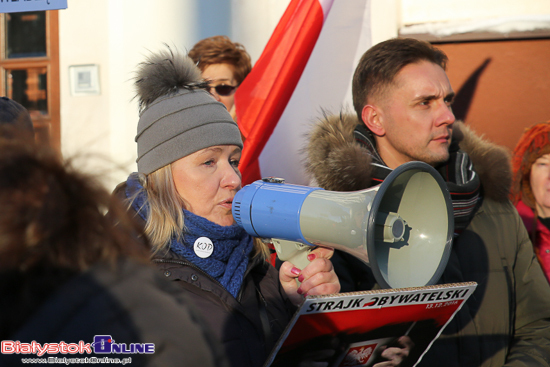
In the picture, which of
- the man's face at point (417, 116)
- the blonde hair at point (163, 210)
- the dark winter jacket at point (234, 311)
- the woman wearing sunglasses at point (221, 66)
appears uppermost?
the woman wearing sunglasses at point (221, 66)

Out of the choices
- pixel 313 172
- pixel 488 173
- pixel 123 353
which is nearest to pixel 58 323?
pixel 123 353

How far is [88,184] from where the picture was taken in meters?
0.71

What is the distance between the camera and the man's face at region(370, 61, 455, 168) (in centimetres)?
230

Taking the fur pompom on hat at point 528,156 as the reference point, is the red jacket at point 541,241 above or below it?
below

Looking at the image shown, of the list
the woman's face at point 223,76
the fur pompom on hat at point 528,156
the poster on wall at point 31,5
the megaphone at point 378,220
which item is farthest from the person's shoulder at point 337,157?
the fur pompom on hat at point 528,156

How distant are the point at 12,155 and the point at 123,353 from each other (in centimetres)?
31

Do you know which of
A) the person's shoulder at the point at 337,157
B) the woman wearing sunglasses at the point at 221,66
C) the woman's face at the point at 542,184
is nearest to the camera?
the person's shoulder at the point at 337,157

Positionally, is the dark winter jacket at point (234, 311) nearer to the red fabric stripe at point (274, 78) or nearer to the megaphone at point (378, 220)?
the megaphone at point (378, 220)

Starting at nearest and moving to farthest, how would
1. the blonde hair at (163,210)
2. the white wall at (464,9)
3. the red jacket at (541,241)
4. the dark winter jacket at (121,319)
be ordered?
the dark winter jacket at (121,319)
the blonde hair at (163,210)
the red jacket at (541,241)
the white wall at (464,9)

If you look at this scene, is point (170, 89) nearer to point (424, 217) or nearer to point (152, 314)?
point (424, 217)

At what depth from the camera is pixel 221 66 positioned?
3.33 meters

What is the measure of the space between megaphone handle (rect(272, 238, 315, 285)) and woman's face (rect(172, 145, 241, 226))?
0.20 metres

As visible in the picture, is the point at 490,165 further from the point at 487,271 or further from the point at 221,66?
the point at 221,66

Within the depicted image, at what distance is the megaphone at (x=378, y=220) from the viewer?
1.47 meters
